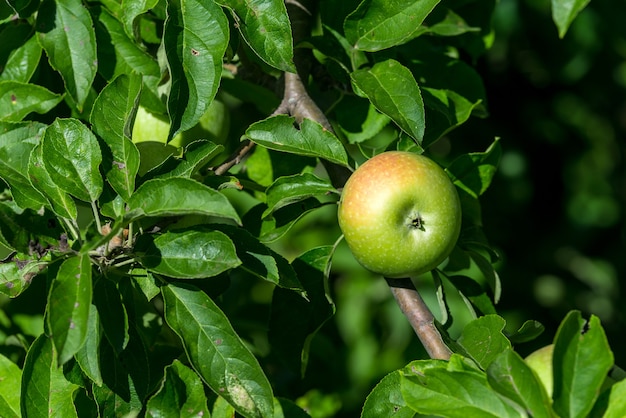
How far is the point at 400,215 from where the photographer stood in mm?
1446

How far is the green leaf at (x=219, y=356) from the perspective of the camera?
1283 millimetres

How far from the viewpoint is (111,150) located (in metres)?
1.38

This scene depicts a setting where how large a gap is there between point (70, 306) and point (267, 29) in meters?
0.51

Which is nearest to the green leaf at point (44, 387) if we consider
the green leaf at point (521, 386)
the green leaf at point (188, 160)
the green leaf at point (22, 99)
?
the green leaf at point (188, 160)

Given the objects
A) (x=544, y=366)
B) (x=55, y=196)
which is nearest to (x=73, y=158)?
(x=55, y=196)

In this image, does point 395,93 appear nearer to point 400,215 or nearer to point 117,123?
point 400,215

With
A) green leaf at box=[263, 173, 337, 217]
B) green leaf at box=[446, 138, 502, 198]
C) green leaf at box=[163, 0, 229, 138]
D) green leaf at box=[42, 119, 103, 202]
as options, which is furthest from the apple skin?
green leaf at box=[42, 119, 103, 202]

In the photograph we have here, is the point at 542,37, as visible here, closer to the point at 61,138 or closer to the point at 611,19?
the point at 611,19

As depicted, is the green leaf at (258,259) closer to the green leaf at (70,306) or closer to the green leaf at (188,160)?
the green leaf at (188,160)

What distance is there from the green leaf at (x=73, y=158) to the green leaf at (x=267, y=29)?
0.92 ft

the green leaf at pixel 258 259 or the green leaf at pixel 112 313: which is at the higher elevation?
the green leaf at pixel 258 259

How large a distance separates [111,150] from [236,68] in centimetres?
45

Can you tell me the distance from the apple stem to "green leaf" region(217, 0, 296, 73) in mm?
439

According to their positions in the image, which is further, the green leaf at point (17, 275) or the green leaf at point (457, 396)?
the green leaf at point (17, 275)
